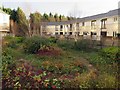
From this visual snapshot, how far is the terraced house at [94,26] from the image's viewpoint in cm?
3249

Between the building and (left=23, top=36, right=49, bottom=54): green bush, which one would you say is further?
the building

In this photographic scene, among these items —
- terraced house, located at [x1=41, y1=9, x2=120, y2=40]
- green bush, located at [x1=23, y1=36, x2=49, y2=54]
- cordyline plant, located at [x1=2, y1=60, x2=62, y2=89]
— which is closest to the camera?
cordyline plant, located at [x1=2, y1=60, x2=62, y2=89]

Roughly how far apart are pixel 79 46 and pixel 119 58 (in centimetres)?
670

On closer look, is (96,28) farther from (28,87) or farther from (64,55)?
(28,87)

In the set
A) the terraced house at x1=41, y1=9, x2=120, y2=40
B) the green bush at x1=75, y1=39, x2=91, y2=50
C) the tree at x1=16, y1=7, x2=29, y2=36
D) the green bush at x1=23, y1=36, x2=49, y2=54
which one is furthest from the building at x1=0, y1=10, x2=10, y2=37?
the green bush at x1=23, y1=36, x2=49, y2=54

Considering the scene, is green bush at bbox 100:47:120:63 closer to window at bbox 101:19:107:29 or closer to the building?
window at bbox 101:19:107:29

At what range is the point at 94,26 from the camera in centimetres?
4259

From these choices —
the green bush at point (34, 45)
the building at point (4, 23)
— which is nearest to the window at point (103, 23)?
the building at point (4, 23)

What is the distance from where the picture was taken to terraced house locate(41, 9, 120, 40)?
32.5 m

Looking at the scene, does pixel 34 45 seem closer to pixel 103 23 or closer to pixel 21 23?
pixel 103 23

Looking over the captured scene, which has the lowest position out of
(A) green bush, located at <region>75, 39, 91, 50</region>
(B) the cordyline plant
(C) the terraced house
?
(B) the cordyline plant

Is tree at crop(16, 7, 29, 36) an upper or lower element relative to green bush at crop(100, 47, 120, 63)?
upper

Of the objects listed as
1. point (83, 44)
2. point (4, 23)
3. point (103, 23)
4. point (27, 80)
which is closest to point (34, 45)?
point (83, 44)

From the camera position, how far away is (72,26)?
56.3 meters
